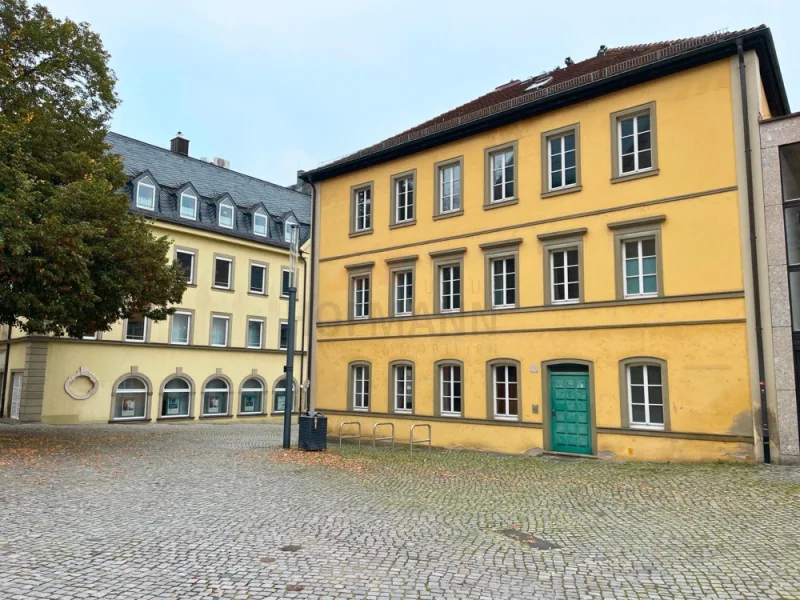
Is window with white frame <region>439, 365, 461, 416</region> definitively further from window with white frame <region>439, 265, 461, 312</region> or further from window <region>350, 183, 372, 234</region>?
window <region>350, 183, 372, 234</region>

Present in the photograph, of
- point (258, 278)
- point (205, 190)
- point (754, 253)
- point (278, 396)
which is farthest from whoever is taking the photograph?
point (278, 396)

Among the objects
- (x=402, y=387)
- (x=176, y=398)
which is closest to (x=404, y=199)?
(x=402, y=387)

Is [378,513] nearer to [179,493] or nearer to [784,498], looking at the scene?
[179,493]

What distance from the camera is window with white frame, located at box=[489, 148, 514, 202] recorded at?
725 inches

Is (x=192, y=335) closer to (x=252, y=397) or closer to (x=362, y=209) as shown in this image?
(x=252, y=397)

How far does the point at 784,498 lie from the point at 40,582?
10.0m

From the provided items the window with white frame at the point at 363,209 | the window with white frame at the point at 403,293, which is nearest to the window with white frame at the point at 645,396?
the window with white frame at the point at 403,293

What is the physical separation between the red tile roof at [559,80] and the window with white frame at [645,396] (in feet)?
24.2

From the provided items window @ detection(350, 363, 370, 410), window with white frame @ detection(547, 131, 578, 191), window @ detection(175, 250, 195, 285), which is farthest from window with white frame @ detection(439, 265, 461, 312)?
window @ detection(175, 250, 195, 285)

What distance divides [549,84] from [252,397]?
23.9m

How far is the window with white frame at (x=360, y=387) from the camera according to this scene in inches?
834

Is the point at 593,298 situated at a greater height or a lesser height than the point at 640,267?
lesser

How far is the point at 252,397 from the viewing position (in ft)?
118

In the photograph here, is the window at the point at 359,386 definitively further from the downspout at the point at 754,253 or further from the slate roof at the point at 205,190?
the slate roof at the point at 205,190
